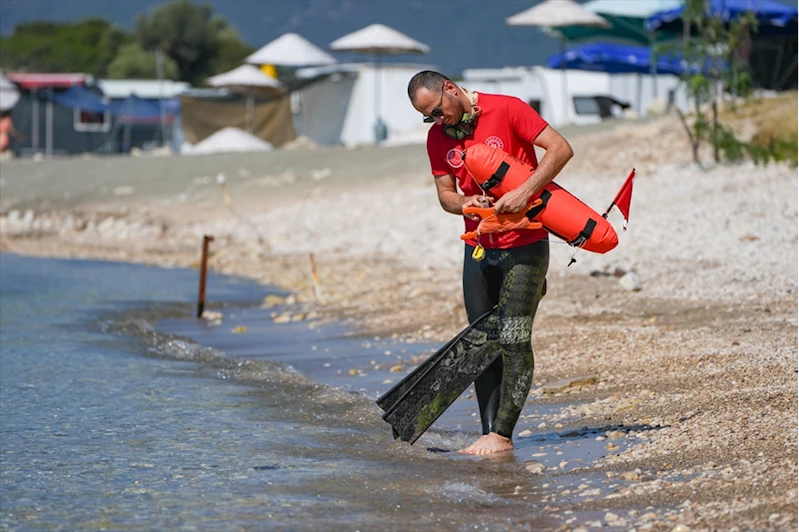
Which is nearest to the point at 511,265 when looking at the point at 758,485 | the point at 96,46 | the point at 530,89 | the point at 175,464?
the point at 758,485

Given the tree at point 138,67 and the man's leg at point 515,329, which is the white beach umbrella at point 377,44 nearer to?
the man's leg at point 515,329

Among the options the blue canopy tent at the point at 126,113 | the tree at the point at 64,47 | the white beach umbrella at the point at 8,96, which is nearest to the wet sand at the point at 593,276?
the blue canopy tent at the point at 126,113

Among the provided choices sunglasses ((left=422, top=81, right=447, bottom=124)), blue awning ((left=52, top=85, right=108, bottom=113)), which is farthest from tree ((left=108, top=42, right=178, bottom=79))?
sunglasses ((left=422, top=81, right=447, bottom=124))

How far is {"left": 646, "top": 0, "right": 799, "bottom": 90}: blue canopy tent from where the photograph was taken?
22297mm

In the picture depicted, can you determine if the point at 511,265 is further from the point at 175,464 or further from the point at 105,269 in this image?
the point at 105,269

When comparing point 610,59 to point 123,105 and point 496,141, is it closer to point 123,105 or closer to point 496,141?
point 123,105

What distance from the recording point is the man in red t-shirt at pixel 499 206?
489 cm

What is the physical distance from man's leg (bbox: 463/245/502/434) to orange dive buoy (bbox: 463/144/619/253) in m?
0.32

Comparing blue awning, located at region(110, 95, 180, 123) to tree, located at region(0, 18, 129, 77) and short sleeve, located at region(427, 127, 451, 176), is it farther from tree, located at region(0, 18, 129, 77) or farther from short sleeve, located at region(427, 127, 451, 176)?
tree, located at region(0, 18, 129, 77)

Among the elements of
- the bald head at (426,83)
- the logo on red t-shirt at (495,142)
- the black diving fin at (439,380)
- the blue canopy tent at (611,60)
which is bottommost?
the blue canopy tent at (611,60)

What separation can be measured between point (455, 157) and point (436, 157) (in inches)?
5.8

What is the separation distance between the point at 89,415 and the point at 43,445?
0.79 metres

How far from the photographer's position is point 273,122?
1321 inches

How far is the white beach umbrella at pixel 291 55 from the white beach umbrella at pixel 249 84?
1.35ft
